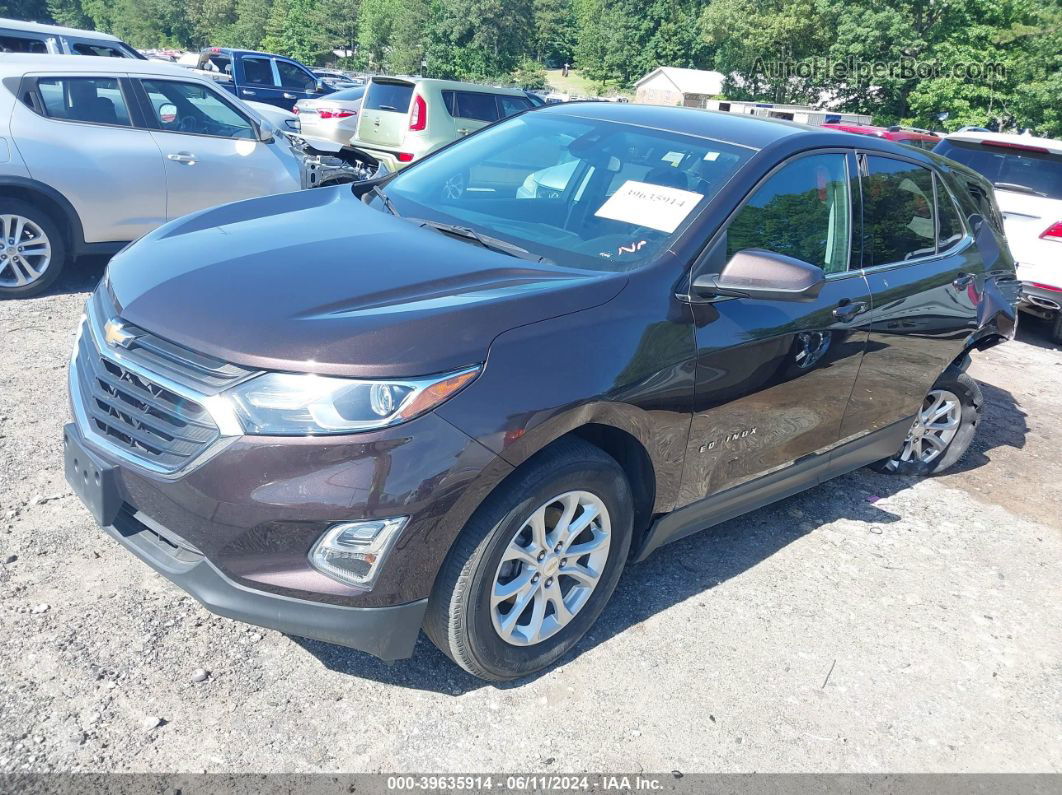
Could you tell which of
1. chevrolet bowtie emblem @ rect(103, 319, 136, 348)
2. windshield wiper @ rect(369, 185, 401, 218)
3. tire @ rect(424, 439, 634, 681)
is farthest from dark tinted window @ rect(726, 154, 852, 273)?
chevrolet bowtie emblem @ rect(103, 319, 136, 348)

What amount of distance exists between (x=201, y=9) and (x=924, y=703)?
102093mm

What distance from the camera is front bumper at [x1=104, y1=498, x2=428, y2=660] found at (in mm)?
2371

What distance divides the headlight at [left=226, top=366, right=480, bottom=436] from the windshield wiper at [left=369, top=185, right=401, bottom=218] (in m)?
1.35

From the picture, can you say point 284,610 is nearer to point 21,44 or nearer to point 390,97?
point 390,97

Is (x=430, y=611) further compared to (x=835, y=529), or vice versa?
(x=835, y=529)

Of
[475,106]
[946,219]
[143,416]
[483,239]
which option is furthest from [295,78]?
[143,416]

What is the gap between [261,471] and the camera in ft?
7.43

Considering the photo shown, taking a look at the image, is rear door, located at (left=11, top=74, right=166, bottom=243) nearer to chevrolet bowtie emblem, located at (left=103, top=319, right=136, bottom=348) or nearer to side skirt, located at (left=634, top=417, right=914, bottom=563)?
chevrolet bowtie emblem, located at (left=103, top=319, right=136, bottom=348)

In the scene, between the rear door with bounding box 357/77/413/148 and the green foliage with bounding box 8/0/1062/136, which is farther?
the green foliage with bounding box 8/0/1062/136

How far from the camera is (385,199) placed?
147 inches

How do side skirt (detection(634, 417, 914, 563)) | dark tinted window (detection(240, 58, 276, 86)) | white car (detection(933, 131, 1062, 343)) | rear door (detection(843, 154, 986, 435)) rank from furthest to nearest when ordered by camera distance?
dark tinted window (detection(240, 58, 276, 86)) < white car (detection(933, 131, 1062, 343)) < rear door (detection(843, 154, 986, 435)) < side skirt (detection(634, 417, 914, 563))

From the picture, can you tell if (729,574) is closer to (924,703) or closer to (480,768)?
(924,703)

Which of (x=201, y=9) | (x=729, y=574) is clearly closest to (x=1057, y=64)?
(x=729, y=574)

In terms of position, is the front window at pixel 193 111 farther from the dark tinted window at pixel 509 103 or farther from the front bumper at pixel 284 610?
the dark tinted window at pixel 509 103
